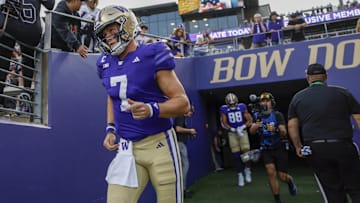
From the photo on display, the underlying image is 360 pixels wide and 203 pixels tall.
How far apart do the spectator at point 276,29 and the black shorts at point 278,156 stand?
472 centimetres

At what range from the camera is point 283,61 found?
9062 mm

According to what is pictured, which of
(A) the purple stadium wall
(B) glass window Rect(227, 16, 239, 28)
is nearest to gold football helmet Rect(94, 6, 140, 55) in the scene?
(A) the purple stadium wall

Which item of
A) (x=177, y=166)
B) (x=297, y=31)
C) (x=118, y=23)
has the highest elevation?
(x=297, y=31)

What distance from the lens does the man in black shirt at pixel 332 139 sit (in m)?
3.36

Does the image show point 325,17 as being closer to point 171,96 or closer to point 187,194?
point 187,194

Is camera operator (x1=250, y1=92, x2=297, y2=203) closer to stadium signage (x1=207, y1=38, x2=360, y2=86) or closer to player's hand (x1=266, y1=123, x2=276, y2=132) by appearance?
player's hand (x1=266, y1=123, x2=276, y2=132)

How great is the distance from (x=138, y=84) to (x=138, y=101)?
112 mm

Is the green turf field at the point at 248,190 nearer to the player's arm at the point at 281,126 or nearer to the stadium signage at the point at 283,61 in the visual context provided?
the player's arm at the point at 281,126

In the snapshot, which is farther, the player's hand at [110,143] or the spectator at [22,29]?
the spectator at [22,29]

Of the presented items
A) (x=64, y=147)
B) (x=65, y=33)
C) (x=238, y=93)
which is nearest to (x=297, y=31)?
(x=238, y=93)

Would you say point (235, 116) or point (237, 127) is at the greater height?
point (235, 116)

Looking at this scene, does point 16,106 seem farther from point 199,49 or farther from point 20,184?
point 199,49

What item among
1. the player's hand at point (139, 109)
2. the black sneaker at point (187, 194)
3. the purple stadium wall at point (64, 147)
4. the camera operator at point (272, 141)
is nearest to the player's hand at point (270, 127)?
the camera operator at point (272, 141)

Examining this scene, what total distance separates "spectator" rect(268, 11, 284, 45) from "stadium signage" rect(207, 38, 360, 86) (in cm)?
64
